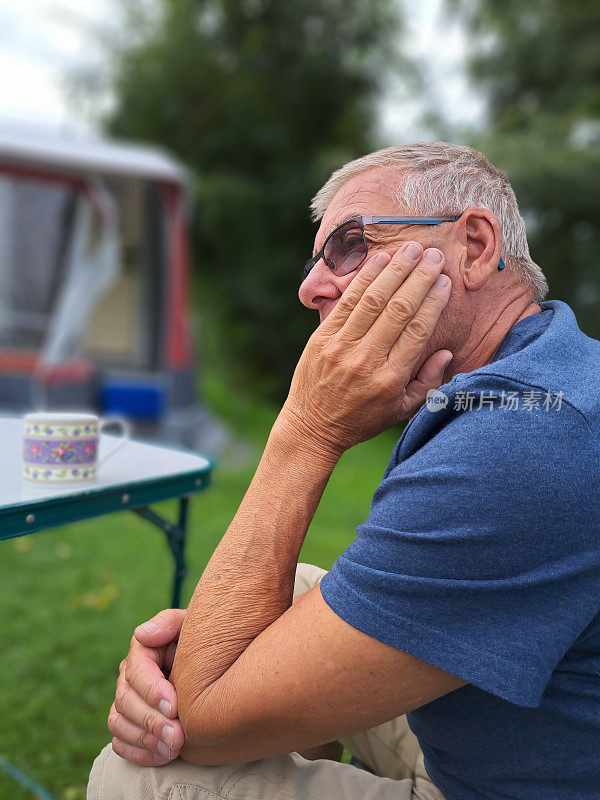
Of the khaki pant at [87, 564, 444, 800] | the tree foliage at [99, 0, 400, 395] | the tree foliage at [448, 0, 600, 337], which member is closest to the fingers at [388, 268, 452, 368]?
the khaki pant at [87, 564, 444, 800]

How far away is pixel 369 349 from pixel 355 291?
3.9 inches

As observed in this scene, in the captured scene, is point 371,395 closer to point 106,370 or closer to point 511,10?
point 106,370

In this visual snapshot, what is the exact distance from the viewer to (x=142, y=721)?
965 mm

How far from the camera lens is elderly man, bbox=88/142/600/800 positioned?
78 centimetres

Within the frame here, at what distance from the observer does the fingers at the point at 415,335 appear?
0.97 metres

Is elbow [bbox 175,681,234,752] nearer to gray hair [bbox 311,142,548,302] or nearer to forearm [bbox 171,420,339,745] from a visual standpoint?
forearm [bbox 171,420,339,745]

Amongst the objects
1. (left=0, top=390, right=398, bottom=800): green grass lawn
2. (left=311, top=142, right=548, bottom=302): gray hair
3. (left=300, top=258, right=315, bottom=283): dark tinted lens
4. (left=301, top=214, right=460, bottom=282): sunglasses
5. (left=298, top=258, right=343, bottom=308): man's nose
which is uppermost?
(left=311, top=142, right=548, bottom=302): gray hair

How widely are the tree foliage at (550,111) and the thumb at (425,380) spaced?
4.11m

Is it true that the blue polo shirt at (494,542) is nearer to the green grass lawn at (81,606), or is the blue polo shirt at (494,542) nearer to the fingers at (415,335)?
the fingers at (415,335)

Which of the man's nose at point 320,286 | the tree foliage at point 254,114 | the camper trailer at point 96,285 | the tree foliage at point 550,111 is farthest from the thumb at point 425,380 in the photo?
the tree foliage at point 254,114

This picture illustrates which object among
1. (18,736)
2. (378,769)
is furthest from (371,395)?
(18,736)

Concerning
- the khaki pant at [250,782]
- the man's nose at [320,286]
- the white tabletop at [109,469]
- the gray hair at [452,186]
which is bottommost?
the khaki pant at [250,782]

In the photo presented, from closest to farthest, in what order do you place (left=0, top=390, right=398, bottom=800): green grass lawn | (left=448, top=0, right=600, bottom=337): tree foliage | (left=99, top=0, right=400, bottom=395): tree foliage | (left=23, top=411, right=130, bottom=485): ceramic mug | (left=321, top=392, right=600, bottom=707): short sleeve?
(left=321, top=392, right=600, bottom=707): short sleeve < (left=23, top=411, right=130, bottom=485): ceramic mug < (left=0, top=390, right=398, bottom=800): green grass lawn < (left=448, top=0, right=600, bottom=337): tree foliage < (left=99, top=0, right=400, bottom=395): tree foliage

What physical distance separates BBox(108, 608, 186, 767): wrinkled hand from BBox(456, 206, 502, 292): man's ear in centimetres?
72
